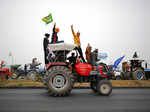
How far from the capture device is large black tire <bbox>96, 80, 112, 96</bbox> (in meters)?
6.18

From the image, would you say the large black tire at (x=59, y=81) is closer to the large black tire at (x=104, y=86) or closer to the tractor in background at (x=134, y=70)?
the large black tire at (x=104, y=86)

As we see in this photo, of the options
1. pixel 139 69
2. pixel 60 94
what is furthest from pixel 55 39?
pixel 139 69

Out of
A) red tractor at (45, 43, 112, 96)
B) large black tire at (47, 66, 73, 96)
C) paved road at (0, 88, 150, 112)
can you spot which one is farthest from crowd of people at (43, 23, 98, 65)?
paved road at (0, 88, 150, 112)

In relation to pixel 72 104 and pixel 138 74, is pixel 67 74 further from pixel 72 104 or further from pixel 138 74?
pixel 138 74

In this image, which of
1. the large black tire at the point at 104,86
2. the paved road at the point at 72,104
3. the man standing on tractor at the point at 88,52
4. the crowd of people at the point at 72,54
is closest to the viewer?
the paved road at the point at 72,104

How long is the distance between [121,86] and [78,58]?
3.68 meters

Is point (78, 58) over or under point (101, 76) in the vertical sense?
over

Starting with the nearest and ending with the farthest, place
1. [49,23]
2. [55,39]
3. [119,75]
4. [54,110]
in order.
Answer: [54,110], [55,39], [49,23], [119,75]

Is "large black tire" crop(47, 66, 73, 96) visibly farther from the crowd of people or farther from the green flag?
the green flag

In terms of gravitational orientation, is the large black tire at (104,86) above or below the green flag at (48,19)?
below

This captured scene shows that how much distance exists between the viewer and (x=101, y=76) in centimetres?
654

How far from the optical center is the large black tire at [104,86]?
6184 millimetres

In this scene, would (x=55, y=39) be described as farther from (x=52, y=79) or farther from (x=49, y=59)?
(x=52, y=79)

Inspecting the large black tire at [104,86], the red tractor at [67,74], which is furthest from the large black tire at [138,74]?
the large black tire at [104,86]
